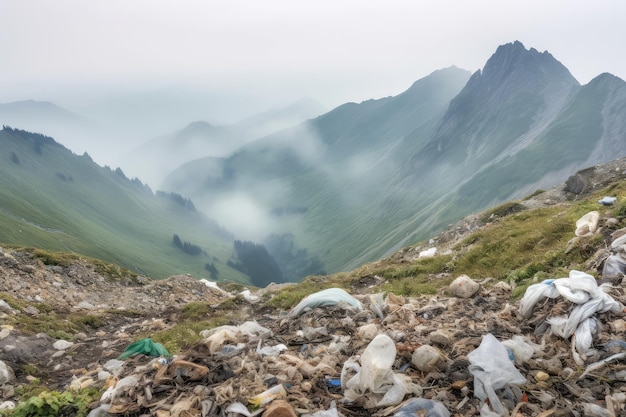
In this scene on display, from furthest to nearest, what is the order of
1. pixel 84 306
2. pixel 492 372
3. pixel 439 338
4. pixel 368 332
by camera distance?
pixel 84 306 → pixel 368 332 → pixel 439 338 → pixel 492 372

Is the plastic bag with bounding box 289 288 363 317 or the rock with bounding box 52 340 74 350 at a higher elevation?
the rock with bounding box 52 340 74 350

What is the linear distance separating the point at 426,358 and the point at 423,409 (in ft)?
4.99

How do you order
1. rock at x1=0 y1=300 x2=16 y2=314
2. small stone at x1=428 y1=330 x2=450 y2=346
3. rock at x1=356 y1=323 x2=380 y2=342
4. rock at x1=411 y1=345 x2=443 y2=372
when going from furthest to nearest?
rock at x1=0 y1=300 x2=16 y2=314
rock at x1=356 y1=323 x2=380 y2=342
small stone at x1=428 y1=330 x2=450 y2=346
rock at x1=411 y1=345 x2=443 y2=372

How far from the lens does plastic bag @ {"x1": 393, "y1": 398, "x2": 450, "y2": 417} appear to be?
6.38 m

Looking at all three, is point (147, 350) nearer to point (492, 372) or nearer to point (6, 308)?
point (492, 372)

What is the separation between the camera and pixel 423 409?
6.50m

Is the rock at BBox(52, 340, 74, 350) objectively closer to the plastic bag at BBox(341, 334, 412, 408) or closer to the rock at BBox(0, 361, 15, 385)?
the rock at BBox(0, 361, 15, 385)

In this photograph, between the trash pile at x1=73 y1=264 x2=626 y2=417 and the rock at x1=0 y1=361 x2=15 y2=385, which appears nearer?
the trash pile at x1=73 y1=264 x2=626 y2=417

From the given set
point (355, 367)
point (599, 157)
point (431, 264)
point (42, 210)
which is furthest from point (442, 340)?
point (599, 157)

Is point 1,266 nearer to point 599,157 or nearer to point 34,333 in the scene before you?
point 34,333

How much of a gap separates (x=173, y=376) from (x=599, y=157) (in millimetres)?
230710

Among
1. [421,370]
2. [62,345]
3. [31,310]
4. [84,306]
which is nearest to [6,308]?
[31,310]

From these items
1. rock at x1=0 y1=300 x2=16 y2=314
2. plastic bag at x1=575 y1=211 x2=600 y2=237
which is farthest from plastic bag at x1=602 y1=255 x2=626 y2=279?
rock at x1=0 y1=300 x2=16 y2=314

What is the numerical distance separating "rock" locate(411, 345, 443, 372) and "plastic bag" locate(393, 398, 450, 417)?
4.26 ft
